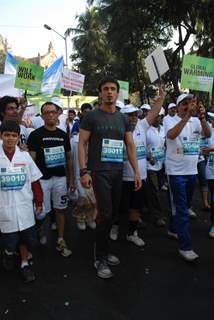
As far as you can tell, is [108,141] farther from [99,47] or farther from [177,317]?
[99,47]

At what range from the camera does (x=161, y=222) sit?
605 centimetres

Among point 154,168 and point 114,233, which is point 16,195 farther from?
point 154,168

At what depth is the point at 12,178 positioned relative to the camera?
13.4ft

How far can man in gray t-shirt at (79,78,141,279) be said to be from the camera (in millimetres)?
4160

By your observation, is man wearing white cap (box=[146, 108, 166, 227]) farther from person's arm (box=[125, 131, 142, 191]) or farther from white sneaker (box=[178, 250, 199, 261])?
person's arm (box=[125, 131, 142, 191])

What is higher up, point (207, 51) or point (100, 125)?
point (207, 51)

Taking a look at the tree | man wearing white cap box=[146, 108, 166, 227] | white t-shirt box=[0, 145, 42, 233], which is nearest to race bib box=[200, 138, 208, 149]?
man wearing white cap box=[146, 108, 166, 227]

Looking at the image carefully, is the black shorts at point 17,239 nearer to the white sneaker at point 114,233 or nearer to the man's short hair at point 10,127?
the man's short hair at point 10,127

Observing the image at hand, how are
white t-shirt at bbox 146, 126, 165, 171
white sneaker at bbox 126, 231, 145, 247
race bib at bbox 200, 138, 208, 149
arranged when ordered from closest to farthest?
white sneaker at bbox 126, 231, 145, 247
white t-shirt at bbox 146, 126, 165, 171
race bib at bbox 200, 138, 208, 149

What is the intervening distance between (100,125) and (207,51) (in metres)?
21.8

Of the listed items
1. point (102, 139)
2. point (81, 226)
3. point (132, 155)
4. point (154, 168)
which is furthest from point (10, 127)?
point (154, 168)

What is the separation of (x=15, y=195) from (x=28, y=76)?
4702mm

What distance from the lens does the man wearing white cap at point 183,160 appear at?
15.0 ft

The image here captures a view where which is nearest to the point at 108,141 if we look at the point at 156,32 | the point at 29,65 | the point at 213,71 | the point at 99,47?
the point at 213,71
